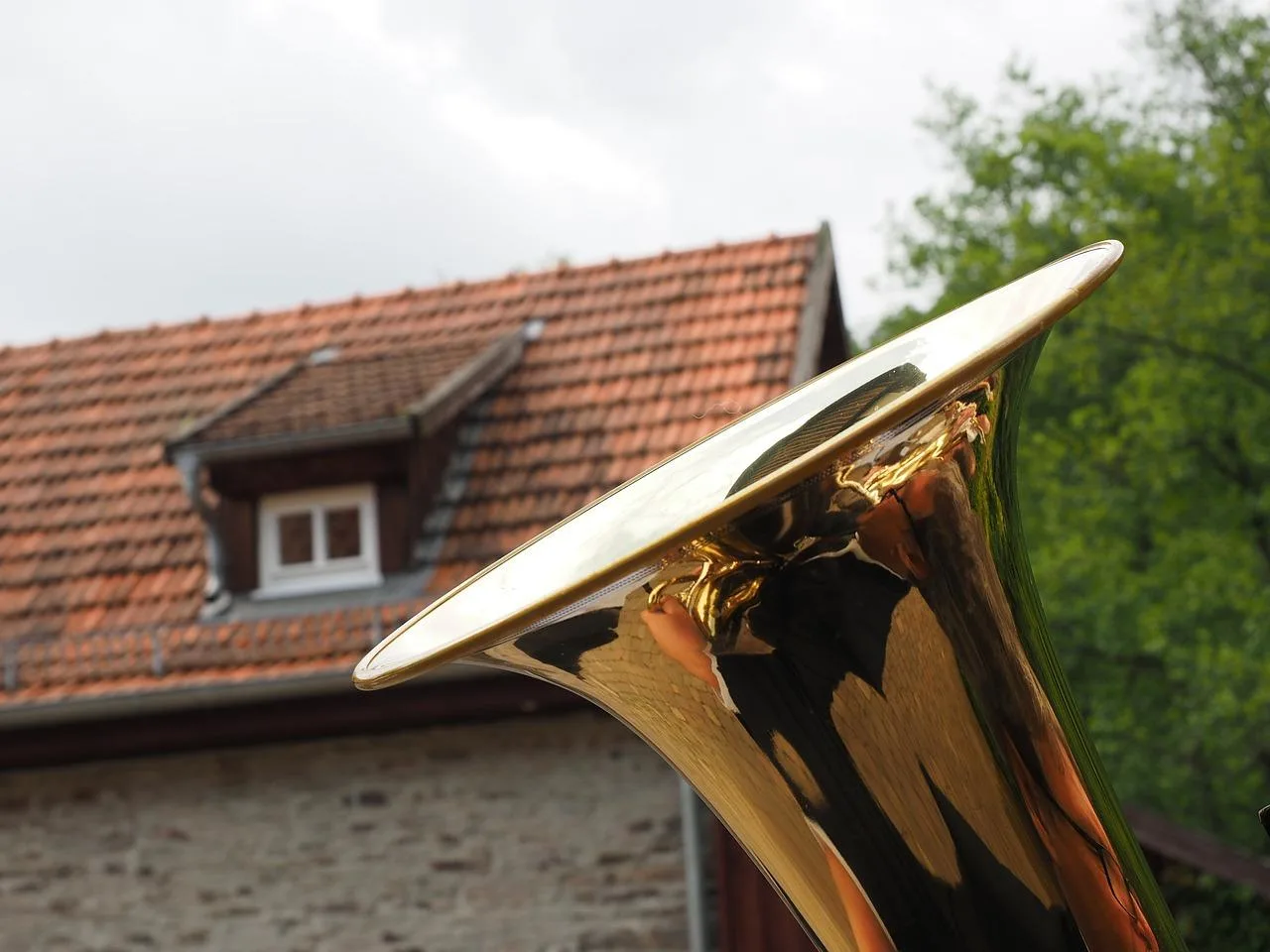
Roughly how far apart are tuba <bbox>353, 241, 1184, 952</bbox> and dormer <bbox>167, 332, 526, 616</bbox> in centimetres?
551

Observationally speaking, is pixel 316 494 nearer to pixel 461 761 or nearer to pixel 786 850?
pixel 461 761

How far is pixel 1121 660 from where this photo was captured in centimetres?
1675

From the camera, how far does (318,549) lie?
23.8ft

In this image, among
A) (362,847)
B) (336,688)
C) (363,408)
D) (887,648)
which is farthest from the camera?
(363,408)

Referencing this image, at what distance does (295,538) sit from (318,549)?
0.13 m

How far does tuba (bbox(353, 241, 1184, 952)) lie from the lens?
1.45 meters

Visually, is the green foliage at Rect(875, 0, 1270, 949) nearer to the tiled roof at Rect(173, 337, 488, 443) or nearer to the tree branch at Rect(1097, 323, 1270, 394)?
the tree branch at Rect(1097, 323, 1270, 394)

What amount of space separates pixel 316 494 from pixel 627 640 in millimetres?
5899

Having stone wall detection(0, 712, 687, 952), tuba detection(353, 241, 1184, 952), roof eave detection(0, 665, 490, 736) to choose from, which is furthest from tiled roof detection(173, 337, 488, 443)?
tuba detection(353, 241, 1184, 952)

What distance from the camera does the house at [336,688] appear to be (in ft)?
21.6

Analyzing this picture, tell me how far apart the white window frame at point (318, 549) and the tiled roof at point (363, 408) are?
0.30m

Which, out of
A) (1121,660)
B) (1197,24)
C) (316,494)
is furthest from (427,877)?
(1197,24)

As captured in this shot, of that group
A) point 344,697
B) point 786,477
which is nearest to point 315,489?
point 344,697

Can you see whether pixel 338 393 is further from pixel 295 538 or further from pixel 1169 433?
pixel 1169 433
